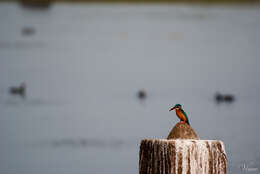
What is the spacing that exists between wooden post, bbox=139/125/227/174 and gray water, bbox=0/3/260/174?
0.72 meters

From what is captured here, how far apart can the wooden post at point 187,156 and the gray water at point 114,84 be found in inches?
28.4

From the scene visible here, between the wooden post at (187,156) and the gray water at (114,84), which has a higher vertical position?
the gray water at (114,84)

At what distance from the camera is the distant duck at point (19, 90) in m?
20.4

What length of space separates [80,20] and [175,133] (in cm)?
3389

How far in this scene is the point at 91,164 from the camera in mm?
12305

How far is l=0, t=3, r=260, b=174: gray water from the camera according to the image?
13.5 metres

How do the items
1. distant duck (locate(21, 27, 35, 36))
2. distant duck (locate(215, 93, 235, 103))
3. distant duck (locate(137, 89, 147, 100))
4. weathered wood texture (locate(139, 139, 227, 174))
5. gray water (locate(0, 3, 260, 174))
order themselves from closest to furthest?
weathered wood texture (locate(139, 139, 227, 174))
gray water (locate(0, 3, 260, 174))
distant duck (locate(215, 93, 235, 103))
distant duck (locate(137, 89, 147, 100))
distant duck (locate(21, 27, 35, 36))

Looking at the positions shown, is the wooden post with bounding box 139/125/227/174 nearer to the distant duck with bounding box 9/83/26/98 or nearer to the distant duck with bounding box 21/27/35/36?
the distant duck with bounding box 9/83/26/98

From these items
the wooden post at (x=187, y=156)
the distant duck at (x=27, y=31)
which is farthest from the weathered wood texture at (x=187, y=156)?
the distant duck at (x=27, y=31)

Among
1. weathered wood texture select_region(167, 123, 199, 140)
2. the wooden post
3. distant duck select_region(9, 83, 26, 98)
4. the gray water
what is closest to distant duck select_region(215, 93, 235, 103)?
the gray water

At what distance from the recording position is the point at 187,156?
11.4 feet

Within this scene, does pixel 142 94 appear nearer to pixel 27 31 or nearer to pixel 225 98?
pixel 225 98

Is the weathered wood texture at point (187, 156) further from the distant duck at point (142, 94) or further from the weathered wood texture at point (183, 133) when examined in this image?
the distant duck at point (142, 94)

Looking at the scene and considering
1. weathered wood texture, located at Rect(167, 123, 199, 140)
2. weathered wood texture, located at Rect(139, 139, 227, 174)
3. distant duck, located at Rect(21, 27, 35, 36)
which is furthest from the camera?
distant duck, located at Rect(21, 27, 35, 36)
